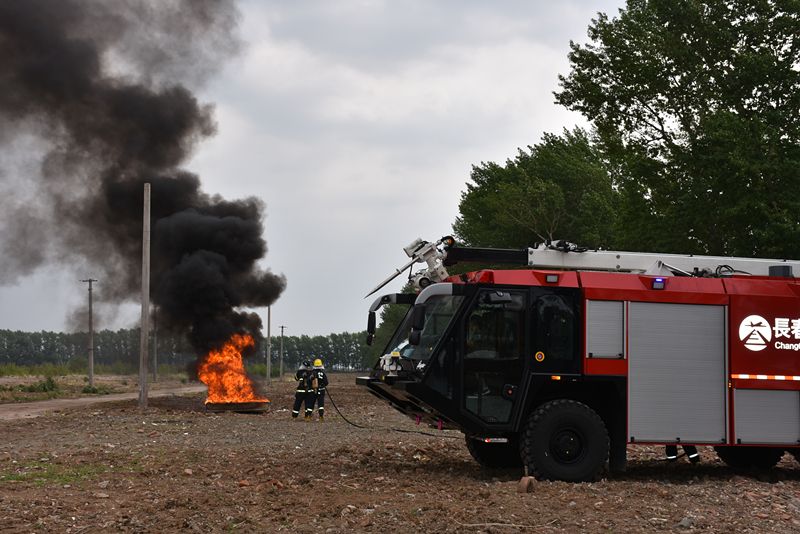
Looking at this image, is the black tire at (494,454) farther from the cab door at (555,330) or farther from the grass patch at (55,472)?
the grass patch at (55,472)

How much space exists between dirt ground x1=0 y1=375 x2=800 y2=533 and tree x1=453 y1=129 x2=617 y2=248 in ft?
92.2

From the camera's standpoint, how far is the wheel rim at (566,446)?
1248 cm

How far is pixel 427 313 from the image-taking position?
1298 cm

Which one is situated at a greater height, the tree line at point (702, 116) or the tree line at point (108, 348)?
the tree line at point (702, 116)

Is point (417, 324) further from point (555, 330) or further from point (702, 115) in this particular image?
point (702, 115)

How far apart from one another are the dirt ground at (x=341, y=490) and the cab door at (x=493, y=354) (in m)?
1.00

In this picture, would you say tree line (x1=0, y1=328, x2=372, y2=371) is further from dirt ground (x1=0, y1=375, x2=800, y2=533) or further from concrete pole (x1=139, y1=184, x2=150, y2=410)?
dirt ground (x1=0, y1=375, x2=800, y2=533)

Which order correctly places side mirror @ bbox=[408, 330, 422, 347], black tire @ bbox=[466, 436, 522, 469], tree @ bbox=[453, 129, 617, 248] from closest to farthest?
1. side mirror @ bbox=[408, 330, 422, 347]
2. black tire @ bbox=[466, 436, 522, 469]
3. tree @ bbox=[453, 129, 617, 248]

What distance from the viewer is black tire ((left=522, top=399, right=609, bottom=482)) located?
12.4 meters

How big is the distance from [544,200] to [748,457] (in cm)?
3343

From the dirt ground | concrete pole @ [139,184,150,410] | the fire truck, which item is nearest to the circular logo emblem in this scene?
the fire truck

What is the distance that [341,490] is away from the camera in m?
12.0

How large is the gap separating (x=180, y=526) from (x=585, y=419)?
5.34 meters

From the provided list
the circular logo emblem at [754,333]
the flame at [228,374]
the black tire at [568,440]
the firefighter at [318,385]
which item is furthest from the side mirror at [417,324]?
the flame at [228,374]
